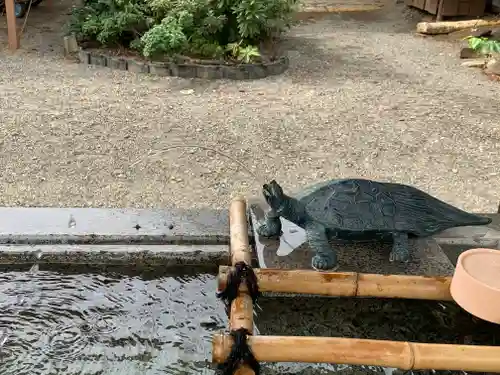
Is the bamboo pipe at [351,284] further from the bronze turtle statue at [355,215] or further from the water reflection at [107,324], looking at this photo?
the water reflection at [107,324]

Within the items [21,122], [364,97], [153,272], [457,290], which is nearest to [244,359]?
[457,290]

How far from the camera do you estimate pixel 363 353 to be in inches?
66.7

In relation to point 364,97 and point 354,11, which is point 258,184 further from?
point 354,11

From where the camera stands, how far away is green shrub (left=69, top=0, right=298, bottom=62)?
8.23 meters

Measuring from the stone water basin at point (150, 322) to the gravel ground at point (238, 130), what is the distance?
2.24 meters

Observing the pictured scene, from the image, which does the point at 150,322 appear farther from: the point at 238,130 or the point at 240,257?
the point at 238,130

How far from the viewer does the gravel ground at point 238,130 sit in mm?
5039

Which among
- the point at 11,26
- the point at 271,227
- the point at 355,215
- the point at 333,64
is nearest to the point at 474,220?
the point at 355,215

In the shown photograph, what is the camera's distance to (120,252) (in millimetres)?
2537

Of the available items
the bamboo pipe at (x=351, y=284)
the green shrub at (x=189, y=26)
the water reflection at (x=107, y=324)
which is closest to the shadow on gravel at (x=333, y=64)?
the green shrub at (x=189, y=26)

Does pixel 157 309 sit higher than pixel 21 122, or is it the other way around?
pixel 157 309

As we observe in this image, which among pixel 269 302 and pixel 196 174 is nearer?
pixel 269 302

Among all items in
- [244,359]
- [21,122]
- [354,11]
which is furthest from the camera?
[354,11]

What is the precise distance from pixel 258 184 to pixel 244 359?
3.43 metres
